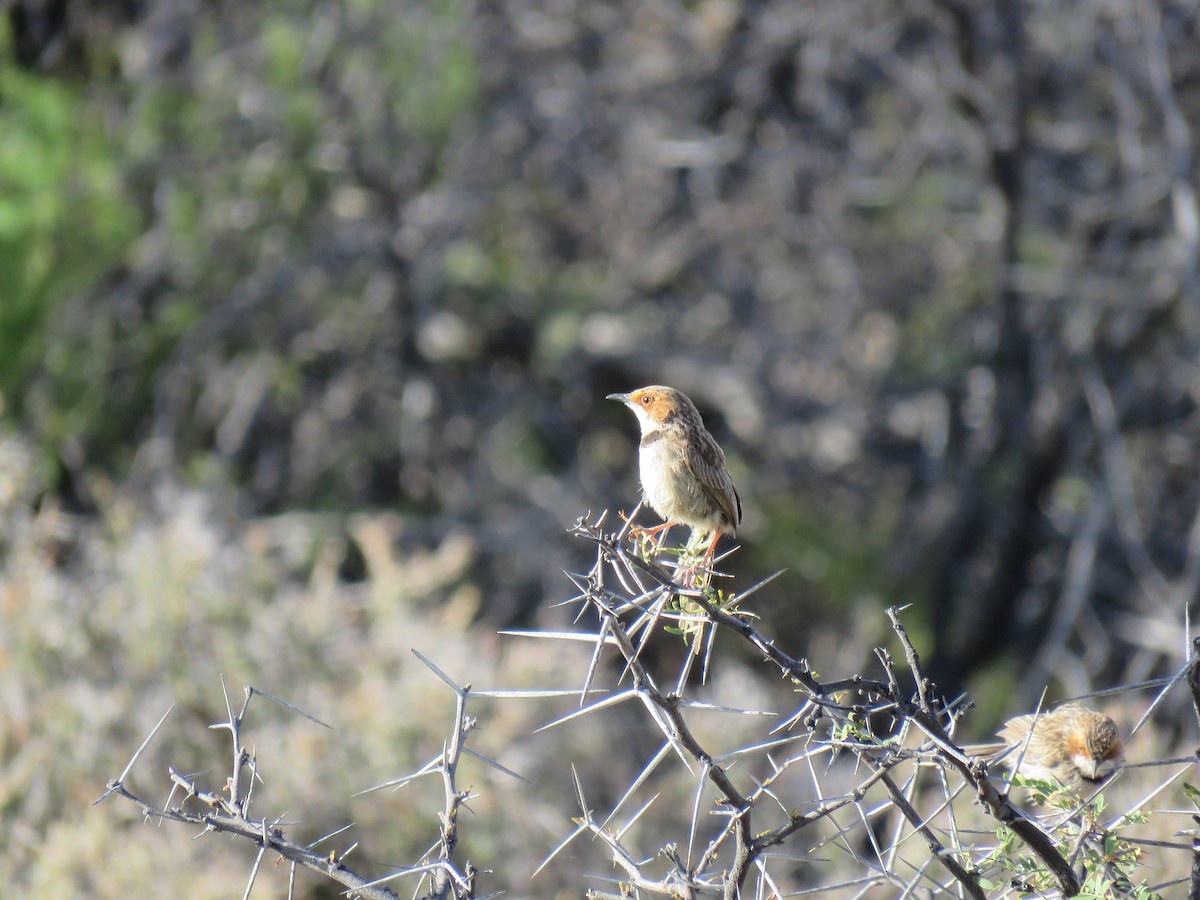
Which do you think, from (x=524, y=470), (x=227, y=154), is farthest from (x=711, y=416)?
(x=227, y=154)

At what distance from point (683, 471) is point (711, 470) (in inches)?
3.2

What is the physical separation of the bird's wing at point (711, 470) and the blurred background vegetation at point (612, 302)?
402cm

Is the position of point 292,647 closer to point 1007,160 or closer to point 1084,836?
point 1084,836

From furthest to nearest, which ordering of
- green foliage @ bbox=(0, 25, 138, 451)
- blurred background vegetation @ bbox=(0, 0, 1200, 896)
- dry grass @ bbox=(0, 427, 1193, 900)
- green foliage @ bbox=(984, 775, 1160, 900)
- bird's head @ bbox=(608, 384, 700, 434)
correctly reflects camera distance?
blurred background vegetation @ bbox=(0, 0, 1200, 896) < green foliage @ bbox=(0, 25, 138, 451) < dry grass @ bbox=(0, 427, 1193, 900) < bird's head @ bbox=(608, 384, 700, 434) < green foliage @ bbox=(984, 775, 1160, 900)

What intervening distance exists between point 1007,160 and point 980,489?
2457 mm

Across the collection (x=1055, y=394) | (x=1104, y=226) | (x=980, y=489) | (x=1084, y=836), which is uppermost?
(x=1084, y=836)

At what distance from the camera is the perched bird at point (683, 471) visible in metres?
3.37

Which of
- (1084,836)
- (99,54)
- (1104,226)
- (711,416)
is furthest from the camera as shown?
(711,416)

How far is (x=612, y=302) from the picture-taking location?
10.9 meters

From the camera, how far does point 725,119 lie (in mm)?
11156

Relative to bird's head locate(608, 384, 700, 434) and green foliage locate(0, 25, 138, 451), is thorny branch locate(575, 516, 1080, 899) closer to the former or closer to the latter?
bird's head locate(608, 384, 700, 434)

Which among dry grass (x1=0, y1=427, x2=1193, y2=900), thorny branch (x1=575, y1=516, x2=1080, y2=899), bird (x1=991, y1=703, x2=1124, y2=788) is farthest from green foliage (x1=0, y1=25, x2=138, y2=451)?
thorny branch (x1=575, y1=516, x2=1080, y2=899)

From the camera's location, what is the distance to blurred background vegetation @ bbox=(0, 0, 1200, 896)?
8547 millimetres

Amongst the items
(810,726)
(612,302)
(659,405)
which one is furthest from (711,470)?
(612,302)
